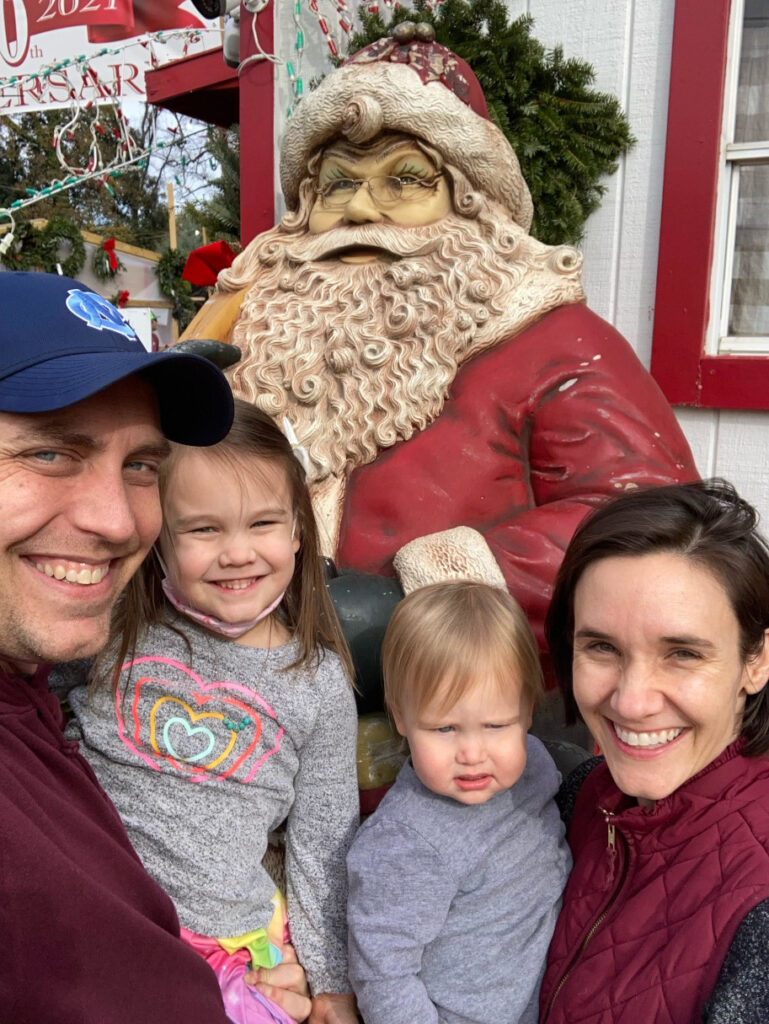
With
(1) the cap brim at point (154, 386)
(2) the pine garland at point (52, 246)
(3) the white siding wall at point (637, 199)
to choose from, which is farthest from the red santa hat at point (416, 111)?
(2) the pine garland at point (52, 246)

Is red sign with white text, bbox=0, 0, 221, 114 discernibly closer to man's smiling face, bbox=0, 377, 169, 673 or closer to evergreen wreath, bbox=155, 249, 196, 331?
man's smiling face, bbox=0, 377, 169, 673

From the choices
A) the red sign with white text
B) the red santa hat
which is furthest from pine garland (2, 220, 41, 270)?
the red santa hat

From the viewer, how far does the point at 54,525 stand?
3.54ft

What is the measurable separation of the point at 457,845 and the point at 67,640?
0.75m

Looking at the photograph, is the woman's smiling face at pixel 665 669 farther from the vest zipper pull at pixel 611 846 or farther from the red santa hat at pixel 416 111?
the red santa hat at pixel 416 111

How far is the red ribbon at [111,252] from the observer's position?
32.7 ft

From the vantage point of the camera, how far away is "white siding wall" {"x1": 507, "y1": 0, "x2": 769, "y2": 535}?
10.6 feet

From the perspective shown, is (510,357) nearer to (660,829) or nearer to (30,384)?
(660,829)

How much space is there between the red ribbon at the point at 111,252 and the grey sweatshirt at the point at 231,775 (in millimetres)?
9386

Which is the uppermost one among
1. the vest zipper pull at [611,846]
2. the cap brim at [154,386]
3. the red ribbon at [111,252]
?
the red ribbon at [111,252]

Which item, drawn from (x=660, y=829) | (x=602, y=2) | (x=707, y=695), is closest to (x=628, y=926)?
(x=660, y=829)

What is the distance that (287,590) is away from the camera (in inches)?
69.4

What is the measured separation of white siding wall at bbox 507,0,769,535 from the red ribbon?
759 centimetres

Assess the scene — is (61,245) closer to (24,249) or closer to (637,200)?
(24,249)
